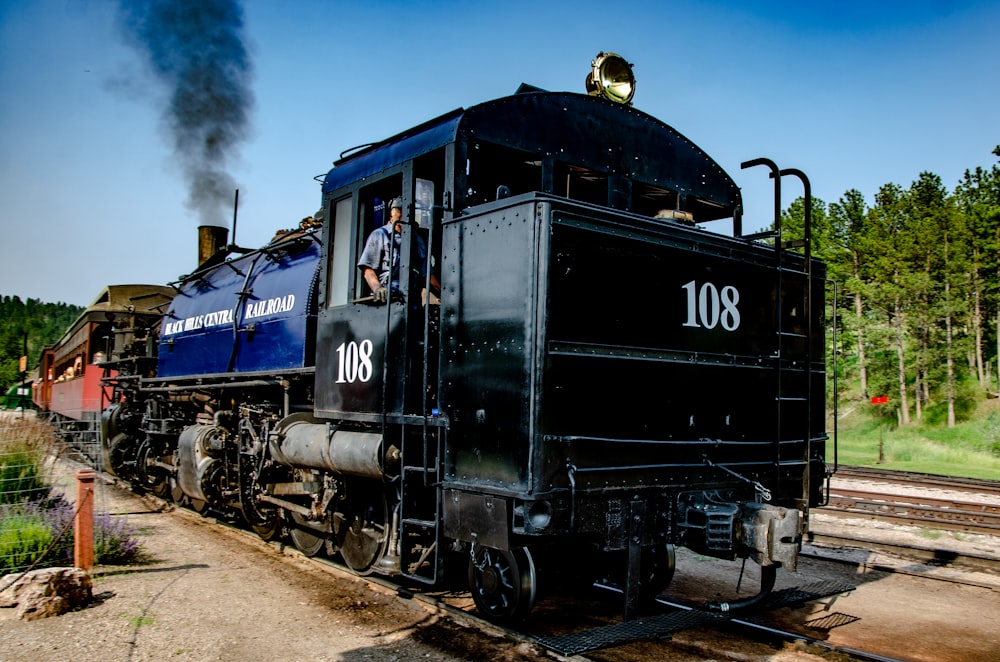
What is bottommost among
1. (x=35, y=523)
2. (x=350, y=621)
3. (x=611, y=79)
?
(x=350, y=621)

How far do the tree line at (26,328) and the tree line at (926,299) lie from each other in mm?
53137

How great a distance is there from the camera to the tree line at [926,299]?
37844 millimetres

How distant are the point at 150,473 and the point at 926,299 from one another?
123 ft

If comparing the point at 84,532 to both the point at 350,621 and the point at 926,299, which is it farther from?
the point at 926,299

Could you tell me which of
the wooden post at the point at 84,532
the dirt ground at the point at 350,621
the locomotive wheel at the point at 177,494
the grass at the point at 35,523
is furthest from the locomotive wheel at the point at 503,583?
the locomotive wheel at the point at 177,494

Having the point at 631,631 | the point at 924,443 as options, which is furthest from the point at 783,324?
the point at 924,443

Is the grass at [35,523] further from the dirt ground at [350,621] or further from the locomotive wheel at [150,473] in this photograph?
the locomotive wheel at [150,473]

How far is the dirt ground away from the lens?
16.9 feet

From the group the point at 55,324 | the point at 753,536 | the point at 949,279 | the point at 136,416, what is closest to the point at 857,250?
the point at 949,279

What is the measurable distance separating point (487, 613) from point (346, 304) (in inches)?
110

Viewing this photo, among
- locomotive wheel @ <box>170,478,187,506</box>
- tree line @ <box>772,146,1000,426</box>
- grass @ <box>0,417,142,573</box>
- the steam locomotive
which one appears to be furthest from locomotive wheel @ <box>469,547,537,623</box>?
tree line @ <box>772,146,1000,426</box>

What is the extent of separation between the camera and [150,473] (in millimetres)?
12508

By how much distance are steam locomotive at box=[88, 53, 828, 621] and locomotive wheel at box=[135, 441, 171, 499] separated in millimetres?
5278

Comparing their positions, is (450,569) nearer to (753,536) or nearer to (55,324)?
(753,536)
